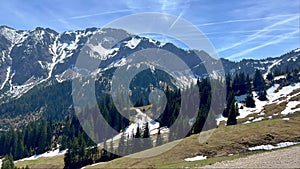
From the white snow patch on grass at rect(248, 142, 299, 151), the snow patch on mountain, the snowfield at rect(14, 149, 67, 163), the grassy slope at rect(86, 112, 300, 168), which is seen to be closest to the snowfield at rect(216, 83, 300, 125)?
the snow patch on mountain

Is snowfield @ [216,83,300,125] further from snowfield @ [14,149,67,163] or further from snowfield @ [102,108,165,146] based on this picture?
snowfield @ [14,149,67,163]

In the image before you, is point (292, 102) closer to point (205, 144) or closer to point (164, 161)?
point (205, 144)

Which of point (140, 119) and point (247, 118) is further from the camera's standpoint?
point (140, 119)

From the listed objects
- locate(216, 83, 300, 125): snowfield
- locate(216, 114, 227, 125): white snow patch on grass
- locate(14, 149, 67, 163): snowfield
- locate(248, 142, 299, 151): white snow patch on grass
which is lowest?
locate(14, 149, 67, 163): snowfield

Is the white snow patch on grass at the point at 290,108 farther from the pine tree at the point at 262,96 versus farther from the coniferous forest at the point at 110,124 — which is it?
the pine tree at the point at 262,96

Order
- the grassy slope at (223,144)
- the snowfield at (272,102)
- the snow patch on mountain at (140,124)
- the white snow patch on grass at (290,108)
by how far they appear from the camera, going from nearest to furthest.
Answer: the grassy slope at (223,144) < the white snow patch on grass at (290,108) < the snowfield at (272,102) < the snow patch on mountain at (140,124)

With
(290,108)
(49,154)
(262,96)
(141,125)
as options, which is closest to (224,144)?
(290,108)

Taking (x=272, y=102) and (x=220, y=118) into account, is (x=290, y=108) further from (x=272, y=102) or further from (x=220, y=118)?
(x=220, y=118)

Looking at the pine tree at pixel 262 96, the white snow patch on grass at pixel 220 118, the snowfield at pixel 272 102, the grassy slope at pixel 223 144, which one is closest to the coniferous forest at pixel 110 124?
the pine tree at pixel 262 96

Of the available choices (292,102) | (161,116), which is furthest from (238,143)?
(161,116)

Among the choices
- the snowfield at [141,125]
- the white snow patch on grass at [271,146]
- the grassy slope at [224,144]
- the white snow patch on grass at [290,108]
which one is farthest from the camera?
the snowfield at [141,125]

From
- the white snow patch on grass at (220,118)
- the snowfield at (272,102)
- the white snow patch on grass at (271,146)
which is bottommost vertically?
the white snow patch on grass at (271,146)
